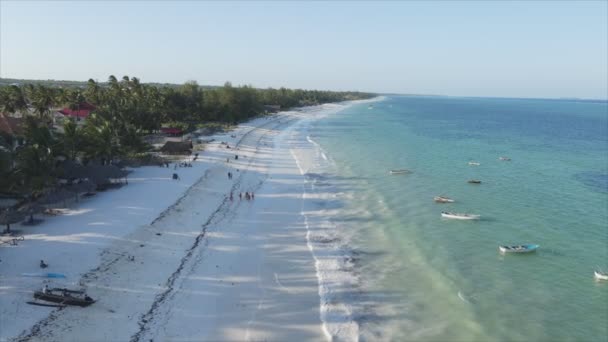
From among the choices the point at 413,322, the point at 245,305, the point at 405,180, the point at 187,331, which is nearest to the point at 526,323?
the point at 413,322

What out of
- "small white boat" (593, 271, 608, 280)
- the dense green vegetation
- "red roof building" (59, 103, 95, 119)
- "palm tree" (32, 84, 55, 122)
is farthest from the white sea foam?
"palm tree" (32, 84, 55, 122)

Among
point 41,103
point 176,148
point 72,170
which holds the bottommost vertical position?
point 72,170

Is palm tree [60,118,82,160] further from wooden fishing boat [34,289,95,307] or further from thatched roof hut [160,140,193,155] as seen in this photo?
wooden fishing boat [34,289,95,307]

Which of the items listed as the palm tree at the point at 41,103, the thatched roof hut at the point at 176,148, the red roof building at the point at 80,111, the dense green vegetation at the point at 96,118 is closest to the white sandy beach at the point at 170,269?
the dense green vegetation at the point at 96,118

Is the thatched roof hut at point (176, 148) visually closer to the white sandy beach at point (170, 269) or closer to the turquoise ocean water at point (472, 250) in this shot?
the white sandy beach at point (170, 269)

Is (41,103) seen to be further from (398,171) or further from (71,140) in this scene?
(398,171)

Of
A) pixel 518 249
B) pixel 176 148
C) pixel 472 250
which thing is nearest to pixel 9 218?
pixel 176 148
